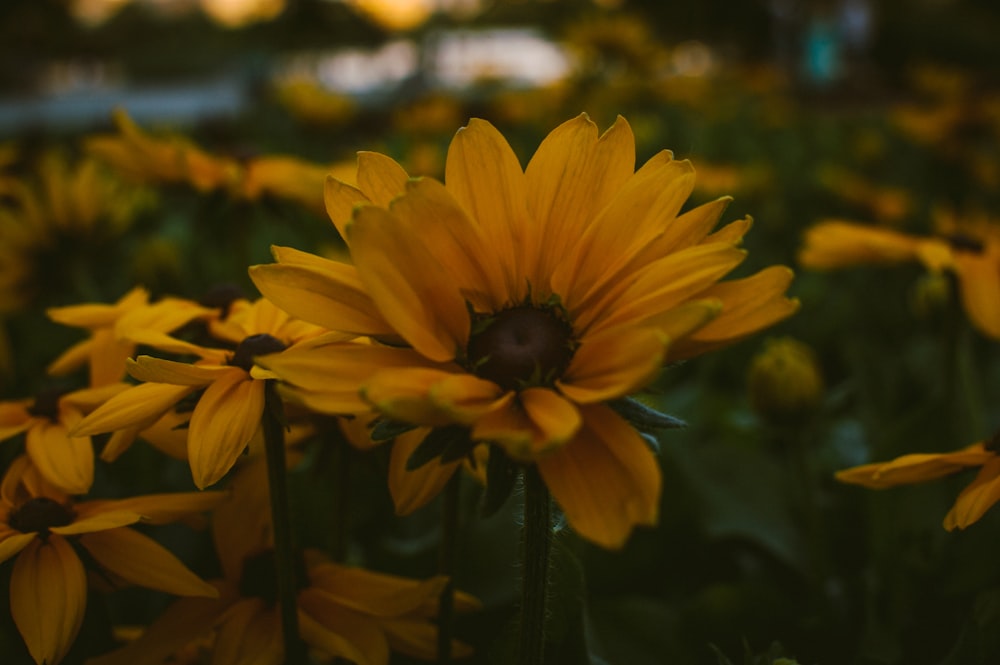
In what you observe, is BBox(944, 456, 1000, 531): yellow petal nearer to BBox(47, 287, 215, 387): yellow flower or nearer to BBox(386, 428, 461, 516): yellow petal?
BBox(386, 428, 461, 516): yellow petal

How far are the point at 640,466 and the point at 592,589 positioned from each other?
0.68 m

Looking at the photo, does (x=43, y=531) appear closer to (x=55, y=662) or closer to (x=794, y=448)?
(x=55, y=662)

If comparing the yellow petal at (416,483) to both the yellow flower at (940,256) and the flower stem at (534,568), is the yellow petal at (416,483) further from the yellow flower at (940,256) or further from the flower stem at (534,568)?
the yellow flower at (940,256)

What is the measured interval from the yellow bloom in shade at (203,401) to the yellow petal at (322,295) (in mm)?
100

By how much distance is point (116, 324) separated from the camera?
0.88 m

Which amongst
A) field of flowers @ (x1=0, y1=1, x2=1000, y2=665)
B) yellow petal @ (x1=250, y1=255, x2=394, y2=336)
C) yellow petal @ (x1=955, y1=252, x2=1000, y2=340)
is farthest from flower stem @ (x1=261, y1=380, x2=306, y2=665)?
yellow petal @ (x1=955, y1=252, x2=1000, y2=340)

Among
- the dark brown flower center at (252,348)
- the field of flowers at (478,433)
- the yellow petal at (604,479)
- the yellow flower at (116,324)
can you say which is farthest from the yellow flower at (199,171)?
the yellow petal at (604,479)

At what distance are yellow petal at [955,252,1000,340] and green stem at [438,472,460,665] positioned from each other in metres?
0.66

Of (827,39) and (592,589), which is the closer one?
(592,589)

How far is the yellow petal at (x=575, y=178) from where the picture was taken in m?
0.70

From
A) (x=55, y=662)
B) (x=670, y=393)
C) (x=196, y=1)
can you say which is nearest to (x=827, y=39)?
(x=670, y=393)

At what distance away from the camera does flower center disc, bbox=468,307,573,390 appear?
0.64 m

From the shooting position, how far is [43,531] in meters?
0.74

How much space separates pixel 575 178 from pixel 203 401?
0.32m
